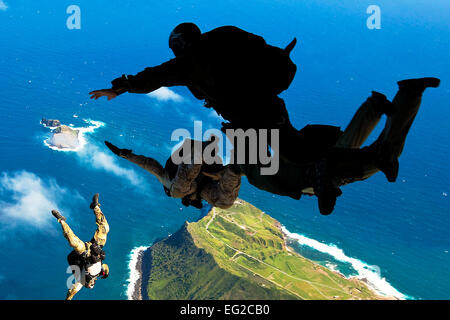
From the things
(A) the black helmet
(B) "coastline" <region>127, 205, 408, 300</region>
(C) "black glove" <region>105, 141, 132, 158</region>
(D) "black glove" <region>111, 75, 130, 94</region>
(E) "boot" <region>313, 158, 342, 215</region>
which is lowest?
(B) "coastline" <region>127, 205, 408, 300</region>

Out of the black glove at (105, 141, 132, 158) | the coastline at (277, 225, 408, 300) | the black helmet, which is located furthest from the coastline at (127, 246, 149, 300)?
the black helmet

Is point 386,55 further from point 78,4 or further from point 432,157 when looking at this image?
point 78,4

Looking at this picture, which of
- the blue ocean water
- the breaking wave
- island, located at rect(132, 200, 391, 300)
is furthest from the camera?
the breaking wave

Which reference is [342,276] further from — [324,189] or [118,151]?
[324,189]

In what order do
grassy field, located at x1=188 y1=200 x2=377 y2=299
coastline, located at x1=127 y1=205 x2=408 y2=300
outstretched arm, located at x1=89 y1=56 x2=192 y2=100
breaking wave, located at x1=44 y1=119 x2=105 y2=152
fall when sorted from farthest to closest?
breaking wave, located at x1=44 y1=119 x2=105 y2=152 → grassy field, located at x1=188 y1=200 x2=377 y2=299 → coastline, located at x1=127 y1=205 x2=408 y2=300 → outstretched arm, located at x1=89 y1=56 x2=192 y2=100

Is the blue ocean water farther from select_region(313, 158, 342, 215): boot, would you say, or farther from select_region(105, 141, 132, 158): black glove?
select_region(313, 158, 342, 215): boot

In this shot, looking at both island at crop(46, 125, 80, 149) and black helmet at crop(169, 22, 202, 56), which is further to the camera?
island at crop(46, 125, 80, 149)
